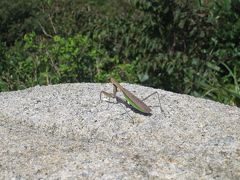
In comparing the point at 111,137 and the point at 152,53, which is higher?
the point at 111,137

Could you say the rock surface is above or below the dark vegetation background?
above

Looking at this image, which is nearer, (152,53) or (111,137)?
(111,137)

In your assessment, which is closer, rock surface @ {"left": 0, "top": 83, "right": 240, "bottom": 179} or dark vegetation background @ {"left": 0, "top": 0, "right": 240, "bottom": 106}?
rock surface @ {"left": 0, "top": 83, "right": 240, "bottom": 179}

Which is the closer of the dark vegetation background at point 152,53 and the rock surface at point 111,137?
the rock surface at point 111,137

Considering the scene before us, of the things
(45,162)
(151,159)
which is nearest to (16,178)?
(45,162)
